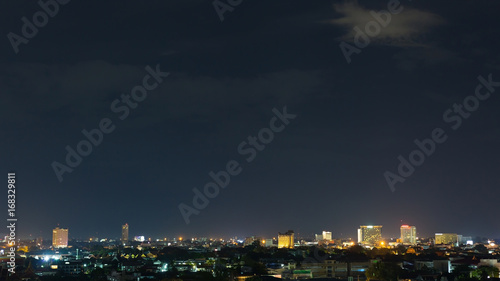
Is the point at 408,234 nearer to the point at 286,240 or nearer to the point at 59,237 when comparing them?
the point at 286,240

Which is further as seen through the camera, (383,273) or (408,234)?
(408,234)

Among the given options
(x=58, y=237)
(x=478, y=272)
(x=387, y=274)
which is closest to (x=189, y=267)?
(x=387, y=274)

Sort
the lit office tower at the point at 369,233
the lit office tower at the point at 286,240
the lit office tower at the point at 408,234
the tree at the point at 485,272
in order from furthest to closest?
the lit office tower at the point at 369,233, the lit office tower at the point at 408,234, the lit office tower at the point at 286,240, the tree at the point at 485,272

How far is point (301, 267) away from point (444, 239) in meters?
75.6

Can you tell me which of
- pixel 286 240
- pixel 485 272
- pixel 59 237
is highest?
pixel 59 237

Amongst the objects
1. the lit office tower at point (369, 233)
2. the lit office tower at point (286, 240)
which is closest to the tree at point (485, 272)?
the lit office tower at point (286, 240)

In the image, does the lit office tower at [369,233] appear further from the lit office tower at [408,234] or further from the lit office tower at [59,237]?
the lit office tower at [59,237]

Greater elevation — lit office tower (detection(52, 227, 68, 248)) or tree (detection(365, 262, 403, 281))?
lit office tower (detection(52, 227, 68, 248))

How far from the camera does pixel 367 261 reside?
35125mm

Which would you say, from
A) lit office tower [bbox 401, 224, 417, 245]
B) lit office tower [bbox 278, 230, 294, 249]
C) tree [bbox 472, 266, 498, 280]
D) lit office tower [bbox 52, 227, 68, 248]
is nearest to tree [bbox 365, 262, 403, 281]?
tree [bbox 472, 266, 498, 280]

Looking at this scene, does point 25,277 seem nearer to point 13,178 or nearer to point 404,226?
point 13,178

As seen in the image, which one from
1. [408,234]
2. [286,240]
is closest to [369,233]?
[408,234]

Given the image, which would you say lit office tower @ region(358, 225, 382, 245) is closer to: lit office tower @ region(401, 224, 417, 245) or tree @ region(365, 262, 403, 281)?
lit office tower @ region(401, 224, 417, 245)

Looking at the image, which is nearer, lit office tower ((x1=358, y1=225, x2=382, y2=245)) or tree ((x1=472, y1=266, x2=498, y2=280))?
tree ((x1=472, y1=266, x2=498, y2=280))
